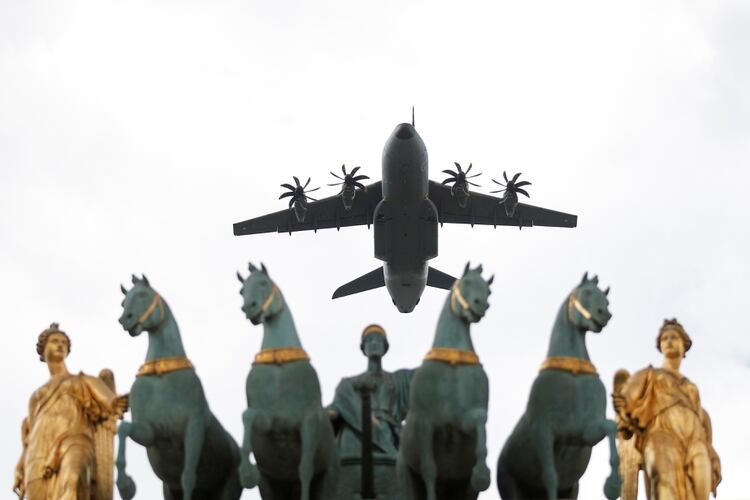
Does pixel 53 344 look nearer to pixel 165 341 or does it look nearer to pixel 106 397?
pixel 106 397

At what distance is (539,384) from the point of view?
19344 mm

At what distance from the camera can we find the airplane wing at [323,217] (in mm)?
75750

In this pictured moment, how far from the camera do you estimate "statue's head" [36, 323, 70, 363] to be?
2167 cm

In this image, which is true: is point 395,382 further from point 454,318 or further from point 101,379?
point 101,379

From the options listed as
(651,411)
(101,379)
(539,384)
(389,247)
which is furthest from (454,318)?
(389,247)

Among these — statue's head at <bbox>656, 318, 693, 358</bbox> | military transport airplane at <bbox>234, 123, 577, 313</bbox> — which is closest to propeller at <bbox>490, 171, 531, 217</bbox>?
military transport airplane at <bbox>234, 123, 577, 313</bbox>

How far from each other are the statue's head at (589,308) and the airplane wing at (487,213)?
5557 cm

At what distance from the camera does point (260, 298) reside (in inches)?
776

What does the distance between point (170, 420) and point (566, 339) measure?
4773 mm

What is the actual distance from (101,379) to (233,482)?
243cm

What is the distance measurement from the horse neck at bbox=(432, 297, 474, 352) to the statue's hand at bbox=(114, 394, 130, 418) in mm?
4280

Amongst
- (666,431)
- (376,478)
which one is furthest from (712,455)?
(376,478)

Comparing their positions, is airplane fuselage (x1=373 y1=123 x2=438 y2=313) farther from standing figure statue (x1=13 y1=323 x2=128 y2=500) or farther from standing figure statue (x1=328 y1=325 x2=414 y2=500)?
standing figure statue (x1=13 y1=323 x2=128 y2=500)

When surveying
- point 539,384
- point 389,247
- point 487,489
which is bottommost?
point 487,489
